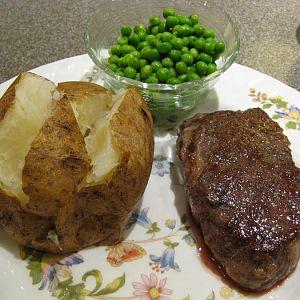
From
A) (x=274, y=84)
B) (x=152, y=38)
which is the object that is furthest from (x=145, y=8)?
(x=274, y=84)

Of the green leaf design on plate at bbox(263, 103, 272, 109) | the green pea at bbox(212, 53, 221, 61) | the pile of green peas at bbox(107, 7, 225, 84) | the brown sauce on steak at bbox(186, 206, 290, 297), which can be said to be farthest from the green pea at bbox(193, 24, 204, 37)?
the brown sauce on steak at bbox(186, 206, 290, 297)

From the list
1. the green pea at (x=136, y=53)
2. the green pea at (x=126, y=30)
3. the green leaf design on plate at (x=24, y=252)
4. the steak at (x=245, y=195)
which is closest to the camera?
the steak at (x=245, y=195)

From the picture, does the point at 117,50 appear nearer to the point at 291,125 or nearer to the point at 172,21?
the point at 172,21

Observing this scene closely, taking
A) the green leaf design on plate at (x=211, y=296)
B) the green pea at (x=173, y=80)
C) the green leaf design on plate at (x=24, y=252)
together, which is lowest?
the green leaf design on plate at (x=211, y=296)

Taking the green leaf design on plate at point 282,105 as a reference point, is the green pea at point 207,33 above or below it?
above

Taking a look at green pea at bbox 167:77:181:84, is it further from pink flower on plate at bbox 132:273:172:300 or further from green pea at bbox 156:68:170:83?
pink flower on plate at bbox 132:273:172:300

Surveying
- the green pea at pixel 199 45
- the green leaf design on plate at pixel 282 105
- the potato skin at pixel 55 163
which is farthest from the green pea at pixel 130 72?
the green leaf design on plate at pixel 282 105

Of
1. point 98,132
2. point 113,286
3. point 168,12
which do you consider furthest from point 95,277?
point 168,12

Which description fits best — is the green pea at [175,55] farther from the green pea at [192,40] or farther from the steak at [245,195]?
the steak at [245,195]
